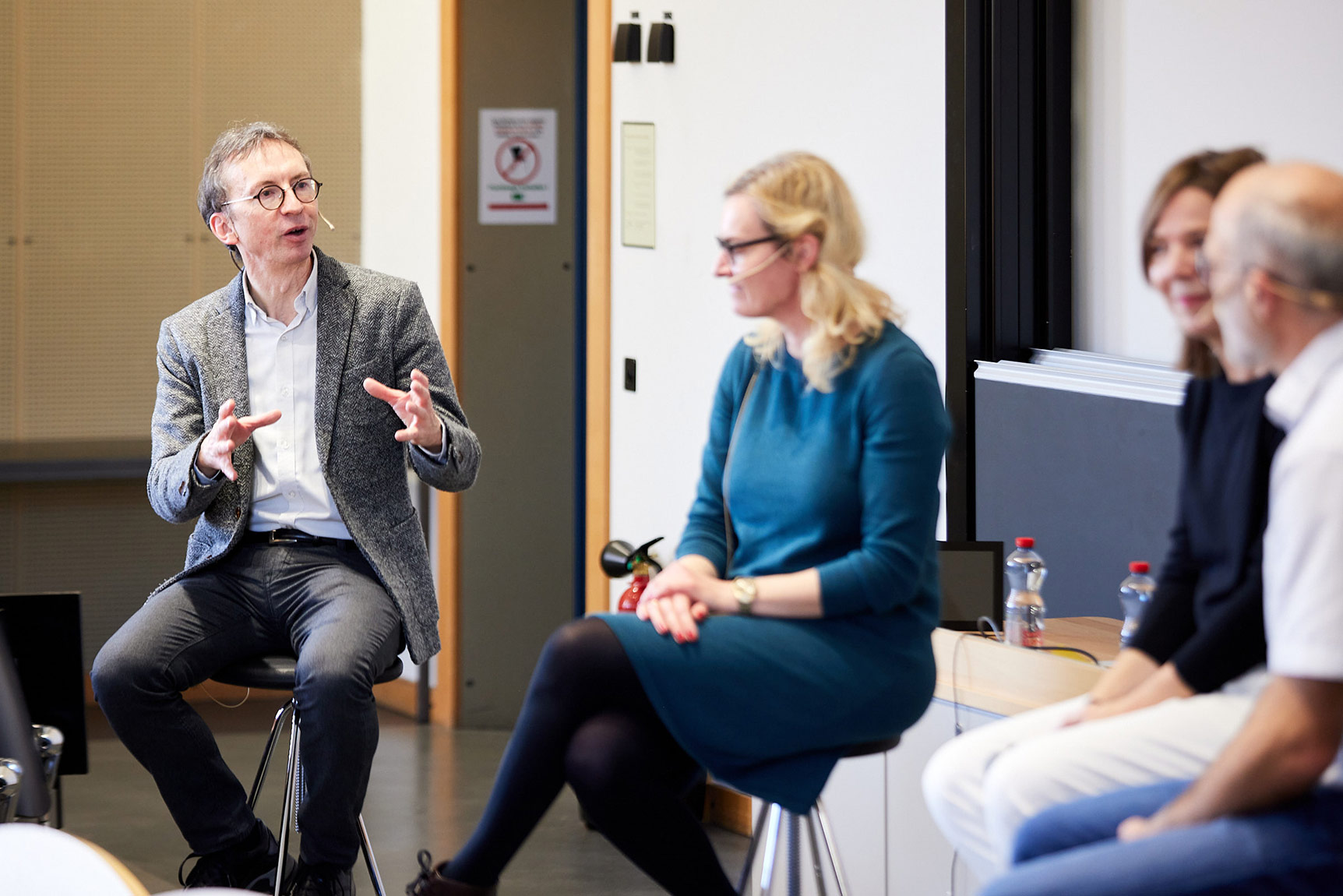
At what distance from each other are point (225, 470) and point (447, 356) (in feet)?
6.43

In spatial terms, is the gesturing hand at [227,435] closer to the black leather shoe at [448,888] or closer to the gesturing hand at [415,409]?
the gesturing hand at [415,409]

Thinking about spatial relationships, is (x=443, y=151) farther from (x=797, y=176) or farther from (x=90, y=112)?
(x=797, y=176)

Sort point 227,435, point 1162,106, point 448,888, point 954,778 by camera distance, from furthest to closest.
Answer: point 1162,106, point 227,435, point 448,888, point 954,778

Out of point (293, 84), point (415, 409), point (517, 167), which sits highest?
point (293, 84)

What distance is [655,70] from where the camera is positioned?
12.6 ft

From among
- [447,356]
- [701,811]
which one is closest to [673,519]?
[701,811]

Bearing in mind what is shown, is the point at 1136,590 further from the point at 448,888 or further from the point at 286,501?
the point at 286,501

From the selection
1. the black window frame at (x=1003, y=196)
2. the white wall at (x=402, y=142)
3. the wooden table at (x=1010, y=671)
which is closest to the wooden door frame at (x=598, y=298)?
the white wall at (x=402, y=142)

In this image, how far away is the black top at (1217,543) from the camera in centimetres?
153

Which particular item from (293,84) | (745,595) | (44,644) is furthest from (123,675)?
(293,84)

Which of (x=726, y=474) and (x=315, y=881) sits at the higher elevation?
(x=726, y=474)

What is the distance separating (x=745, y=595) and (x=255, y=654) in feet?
3.69

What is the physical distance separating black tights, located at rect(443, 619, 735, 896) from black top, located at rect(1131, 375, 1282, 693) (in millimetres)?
628

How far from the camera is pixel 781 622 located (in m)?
1.91
